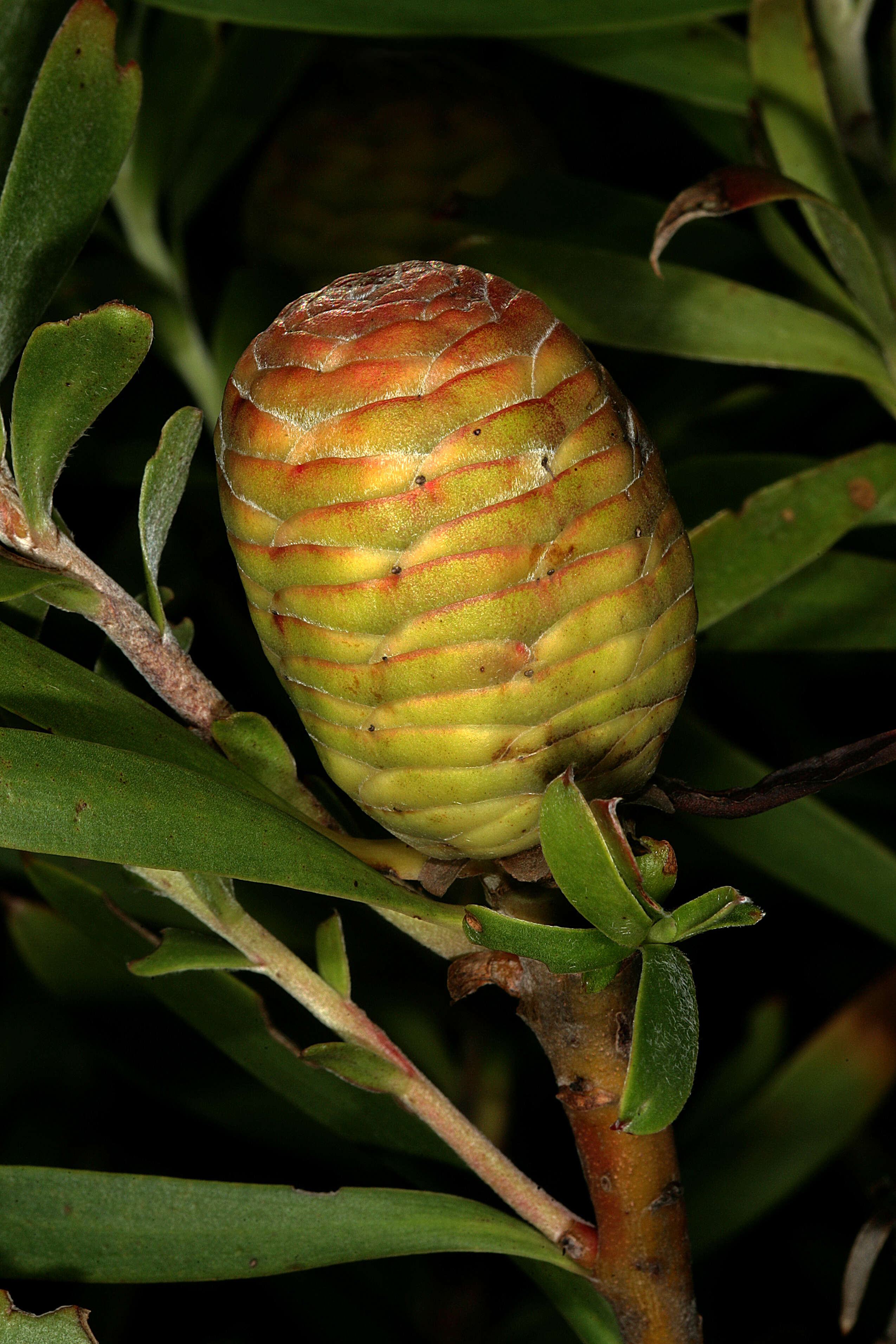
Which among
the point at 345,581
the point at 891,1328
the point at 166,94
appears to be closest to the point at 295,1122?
the point at 891,1328

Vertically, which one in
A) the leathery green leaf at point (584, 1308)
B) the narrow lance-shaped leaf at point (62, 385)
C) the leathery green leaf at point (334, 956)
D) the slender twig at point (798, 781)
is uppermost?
the narrow lance-shaped leaf at point (62, 385)

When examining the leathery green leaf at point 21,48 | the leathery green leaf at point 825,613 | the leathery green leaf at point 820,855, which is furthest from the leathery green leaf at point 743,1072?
the leathery green leaf at point 21,48

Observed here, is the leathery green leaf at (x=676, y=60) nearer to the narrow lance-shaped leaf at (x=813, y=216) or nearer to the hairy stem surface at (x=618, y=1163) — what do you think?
the narrow lance-shaped leaf at (x=813, y=216)

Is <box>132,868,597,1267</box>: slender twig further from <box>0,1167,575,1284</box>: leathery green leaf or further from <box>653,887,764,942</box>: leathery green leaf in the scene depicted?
<box>653,887,764,942</box>: leathery green leaf

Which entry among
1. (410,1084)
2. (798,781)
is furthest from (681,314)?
(410,1084)

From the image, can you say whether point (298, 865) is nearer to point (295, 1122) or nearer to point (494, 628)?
point (494, 628)

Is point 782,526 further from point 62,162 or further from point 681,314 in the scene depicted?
point 62,162

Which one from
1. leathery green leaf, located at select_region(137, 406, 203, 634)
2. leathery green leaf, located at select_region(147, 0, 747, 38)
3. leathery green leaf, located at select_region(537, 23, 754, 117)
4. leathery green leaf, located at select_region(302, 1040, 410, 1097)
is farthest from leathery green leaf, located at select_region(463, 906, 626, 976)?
leathery green leaf, located at select_region(537, 23, 754, 117)
